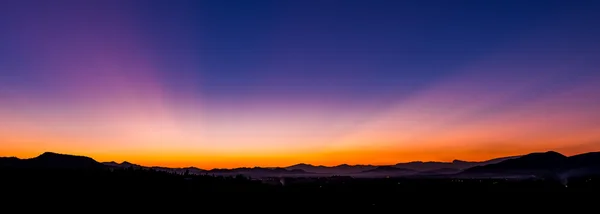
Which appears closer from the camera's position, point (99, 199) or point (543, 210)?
point (99, 199)

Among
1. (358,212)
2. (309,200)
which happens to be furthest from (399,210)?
(309,200)

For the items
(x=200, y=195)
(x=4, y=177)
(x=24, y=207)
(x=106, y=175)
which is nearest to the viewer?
(x=24, y=207)

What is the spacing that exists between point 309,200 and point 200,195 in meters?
43.1

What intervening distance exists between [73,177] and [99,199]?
28.9 meters

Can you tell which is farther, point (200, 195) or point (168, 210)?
point (200, 195)

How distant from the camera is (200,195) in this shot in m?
177

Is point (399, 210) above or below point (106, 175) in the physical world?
below

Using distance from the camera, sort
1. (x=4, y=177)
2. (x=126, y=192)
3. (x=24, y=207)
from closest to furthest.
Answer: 1. (x=24, y=207)
2. (x=4, y=177)
3. (x=126, y=192)

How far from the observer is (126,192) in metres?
161

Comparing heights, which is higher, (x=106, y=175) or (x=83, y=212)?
(x=106, y=175)

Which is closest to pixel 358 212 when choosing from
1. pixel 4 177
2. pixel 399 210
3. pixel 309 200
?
pixel 399 210

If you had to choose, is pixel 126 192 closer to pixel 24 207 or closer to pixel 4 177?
pixel 4 177

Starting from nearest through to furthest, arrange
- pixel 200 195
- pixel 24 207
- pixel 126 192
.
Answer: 1. pixel 24 207
2. pixel 126 192
3. pixel 200 195

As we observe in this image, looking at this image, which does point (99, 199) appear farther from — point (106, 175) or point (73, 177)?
point (106, 175)
